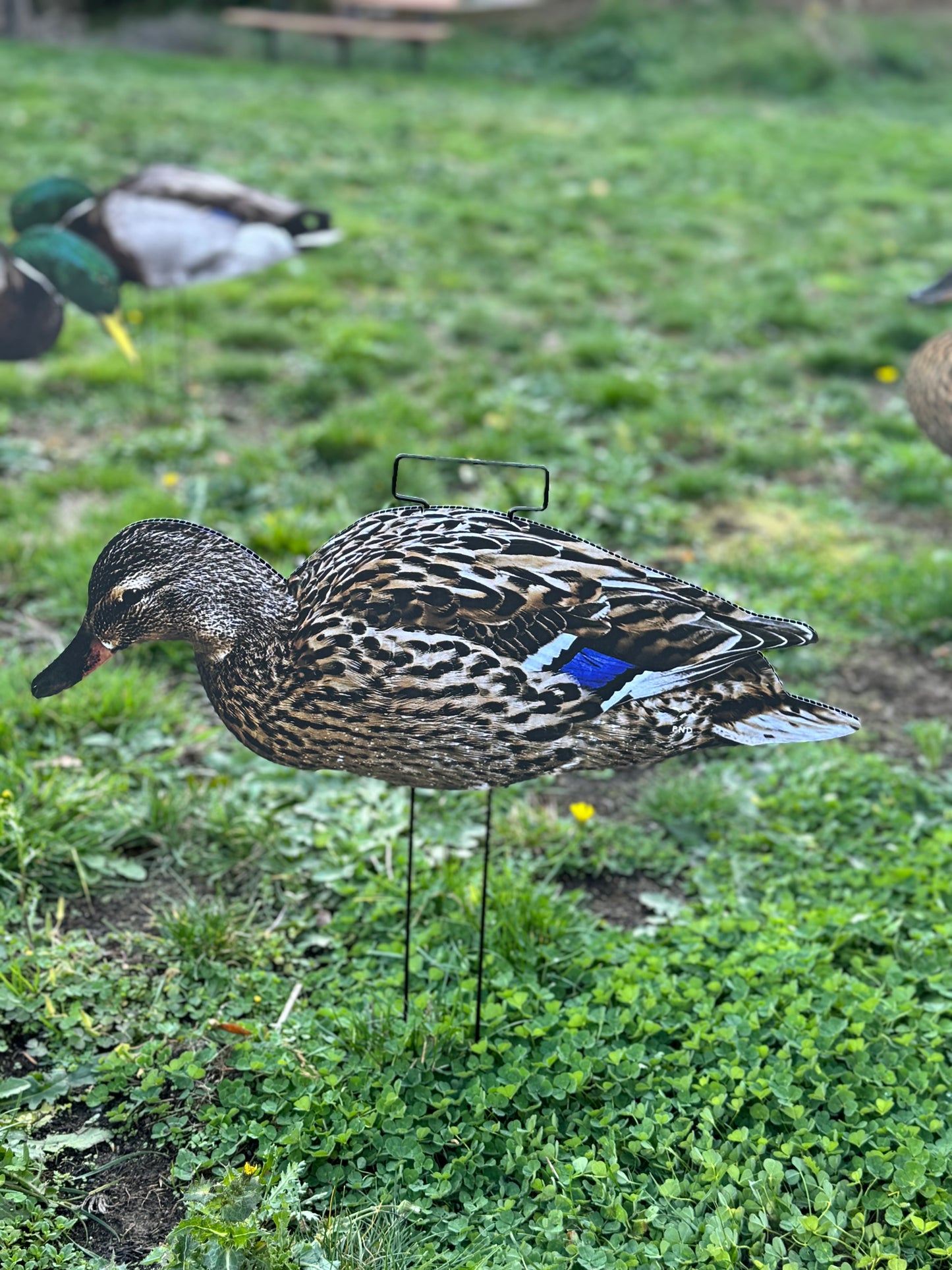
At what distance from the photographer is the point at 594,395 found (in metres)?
5.55

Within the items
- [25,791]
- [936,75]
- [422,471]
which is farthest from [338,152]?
[936,75]

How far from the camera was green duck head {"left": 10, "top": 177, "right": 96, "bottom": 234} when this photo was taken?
4355 millimetres

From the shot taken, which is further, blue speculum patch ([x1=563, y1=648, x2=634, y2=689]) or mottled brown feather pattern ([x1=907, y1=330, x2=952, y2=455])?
mottled brown feather pattern ([x1=907, y1=330, x2=952, y2=455])

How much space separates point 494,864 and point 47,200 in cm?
305

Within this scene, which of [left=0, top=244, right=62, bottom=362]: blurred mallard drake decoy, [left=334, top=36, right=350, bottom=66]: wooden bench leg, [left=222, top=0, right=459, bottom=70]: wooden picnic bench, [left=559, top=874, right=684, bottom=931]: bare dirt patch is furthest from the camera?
[left=334, top=36, right=350, bottom=66]: wooden bench leg

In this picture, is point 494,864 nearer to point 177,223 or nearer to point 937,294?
point 937,294

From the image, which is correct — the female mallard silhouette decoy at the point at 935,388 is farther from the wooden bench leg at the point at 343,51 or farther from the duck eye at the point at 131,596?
the wooden bench leg at the point at 343,51

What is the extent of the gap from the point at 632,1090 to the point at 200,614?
130cm

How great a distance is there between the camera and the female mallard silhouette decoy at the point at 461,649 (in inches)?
84.6

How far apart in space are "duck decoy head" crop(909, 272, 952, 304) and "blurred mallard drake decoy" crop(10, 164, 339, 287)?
7.07 ft

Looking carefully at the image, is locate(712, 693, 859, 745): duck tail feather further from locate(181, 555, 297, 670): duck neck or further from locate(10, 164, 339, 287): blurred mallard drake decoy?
locate(10, 164, 339, 287): blurred mallard drake decoy

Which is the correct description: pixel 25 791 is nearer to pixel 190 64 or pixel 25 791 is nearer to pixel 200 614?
pixel 200 614

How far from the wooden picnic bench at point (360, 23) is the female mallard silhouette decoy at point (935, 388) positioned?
1114cm

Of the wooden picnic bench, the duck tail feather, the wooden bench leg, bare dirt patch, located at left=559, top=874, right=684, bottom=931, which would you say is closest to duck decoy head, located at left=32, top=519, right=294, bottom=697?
the duck tail feather
